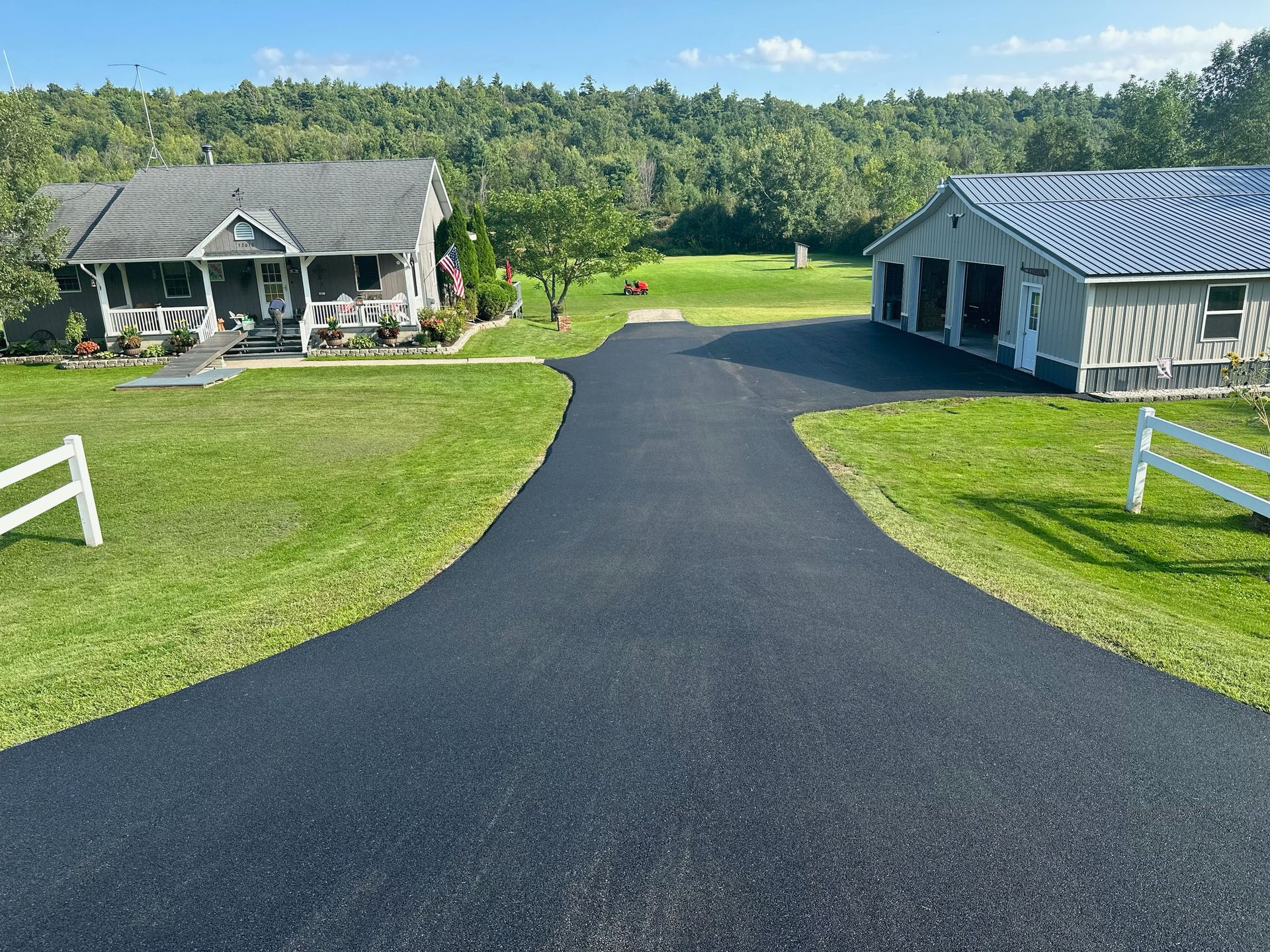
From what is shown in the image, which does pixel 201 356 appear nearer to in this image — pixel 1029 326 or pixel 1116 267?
pixel 1029 326

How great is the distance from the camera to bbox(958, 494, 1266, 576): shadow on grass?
9.41 meters

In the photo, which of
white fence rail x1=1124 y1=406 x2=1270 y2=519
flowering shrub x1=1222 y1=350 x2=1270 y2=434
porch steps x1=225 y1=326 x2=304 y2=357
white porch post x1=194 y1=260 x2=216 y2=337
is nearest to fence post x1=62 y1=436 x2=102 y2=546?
white fence rail x1=1124 y1=406 x2=1270 y2=519

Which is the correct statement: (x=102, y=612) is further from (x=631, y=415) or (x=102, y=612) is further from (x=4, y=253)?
(x=4, y=253)

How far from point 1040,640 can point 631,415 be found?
10.9 m

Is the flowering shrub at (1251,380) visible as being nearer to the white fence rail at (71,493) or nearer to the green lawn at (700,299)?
the white fence rail at (71,493)

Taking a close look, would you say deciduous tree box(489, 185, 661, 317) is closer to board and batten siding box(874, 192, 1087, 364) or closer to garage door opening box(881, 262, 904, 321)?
garage door opening box(881, 262, 904, 321)

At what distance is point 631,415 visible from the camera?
16.8m

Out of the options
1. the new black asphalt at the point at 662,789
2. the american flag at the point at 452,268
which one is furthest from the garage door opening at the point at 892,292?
the new black asphalt at the point at 662,789

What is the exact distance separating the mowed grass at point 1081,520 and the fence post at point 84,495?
921 cm

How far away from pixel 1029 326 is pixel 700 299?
26.4m

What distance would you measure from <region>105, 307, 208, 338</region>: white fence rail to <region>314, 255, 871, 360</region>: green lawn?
6.53 meters

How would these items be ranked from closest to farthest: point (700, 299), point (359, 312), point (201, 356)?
point (201, 356) < point (359, 312) < point (700, 299)

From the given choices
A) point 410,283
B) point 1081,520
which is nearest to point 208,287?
point 410,283

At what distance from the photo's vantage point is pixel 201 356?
24766mm
